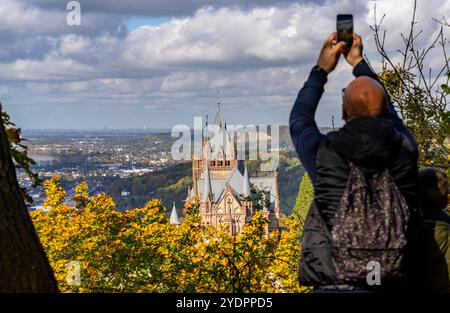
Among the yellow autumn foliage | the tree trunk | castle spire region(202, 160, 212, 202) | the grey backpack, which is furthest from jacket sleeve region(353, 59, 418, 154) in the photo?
castle spire region(202, 160, 212, 202)

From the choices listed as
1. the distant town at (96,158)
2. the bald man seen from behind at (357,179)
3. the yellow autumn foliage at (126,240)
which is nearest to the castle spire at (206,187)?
the distant town at (96,158)

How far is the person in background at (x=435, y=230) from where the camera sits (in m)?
3.35

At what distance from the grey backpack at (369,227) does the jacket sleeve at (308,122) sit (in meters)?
0.23

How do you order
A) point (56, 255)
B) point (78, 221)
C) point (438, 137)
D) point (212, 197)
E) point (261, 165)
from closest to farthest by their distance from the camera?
point (438, 137)
point (56, 255)
point (78, 221)
point (212, 197)
point (261, 165)

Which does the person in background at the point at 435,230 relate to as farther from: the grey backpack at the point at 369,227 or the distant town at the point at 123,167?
the distant town at the point at 123,167

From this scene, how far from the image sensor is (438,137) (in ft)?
23.6

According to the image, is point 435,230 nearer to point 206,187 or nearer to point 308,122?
point 308,122

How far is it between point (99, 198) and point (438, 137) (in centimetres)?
1256

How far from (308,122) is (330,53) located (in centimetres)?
44

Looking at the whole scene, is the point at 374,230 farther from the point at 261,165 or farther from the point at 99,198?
the point at 261,165

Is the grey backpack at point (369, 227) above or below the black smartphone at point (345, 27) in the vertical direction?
below
